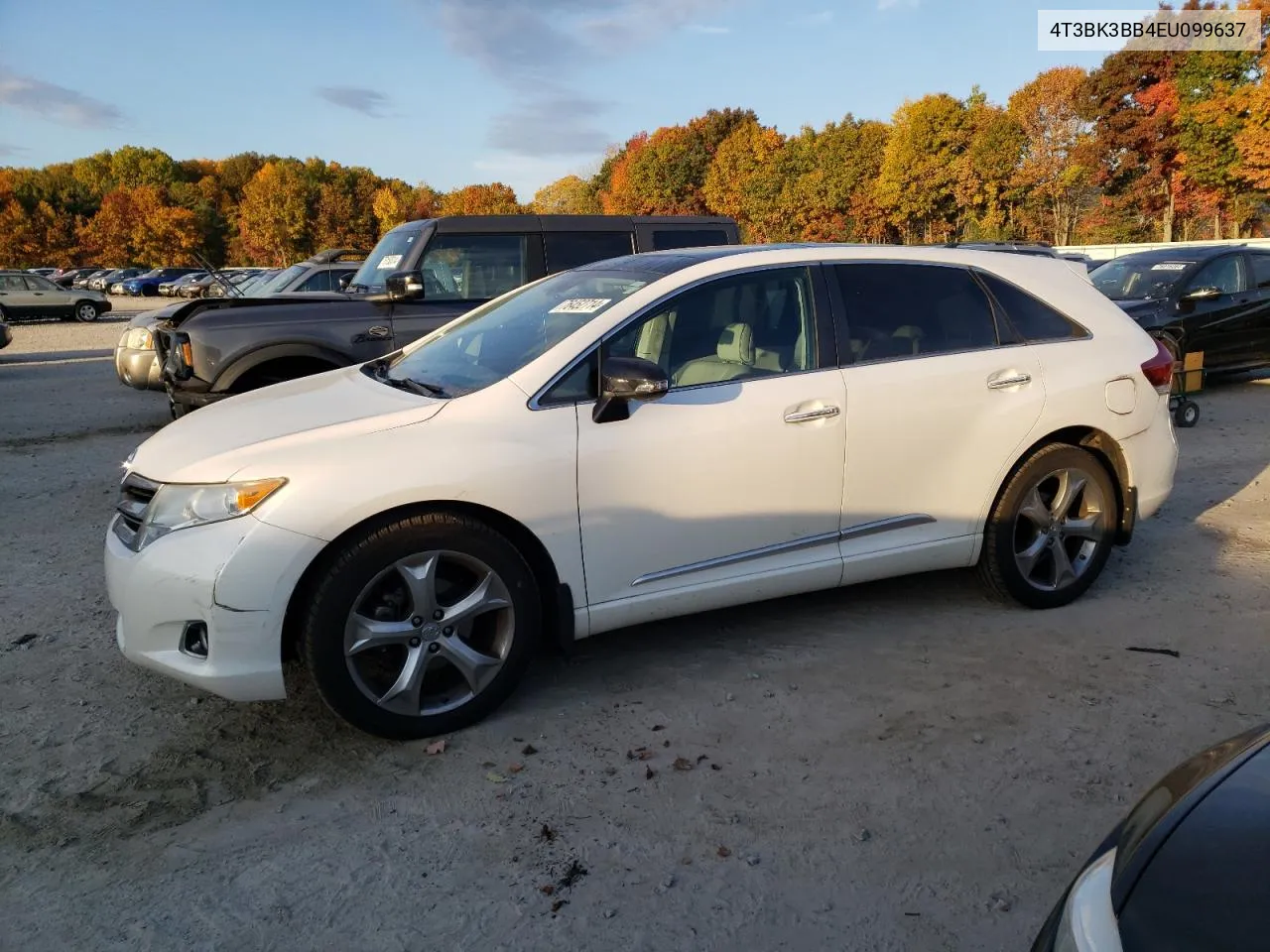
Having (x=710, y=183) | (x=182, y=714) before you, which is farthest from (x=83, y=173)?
(x=182, y=714)

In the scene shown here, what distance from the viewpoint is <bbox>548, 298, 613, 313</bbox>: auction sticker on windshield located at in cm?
380

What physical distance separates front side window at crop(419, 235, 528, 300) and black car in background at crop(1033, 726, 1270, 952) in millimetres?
6809

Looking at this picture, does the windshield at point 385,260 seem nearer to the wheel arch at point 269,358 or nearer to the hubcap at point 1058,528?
the wheel arch at point 269,358

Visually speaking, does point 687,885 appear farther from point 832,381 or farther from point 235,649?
point 832,381

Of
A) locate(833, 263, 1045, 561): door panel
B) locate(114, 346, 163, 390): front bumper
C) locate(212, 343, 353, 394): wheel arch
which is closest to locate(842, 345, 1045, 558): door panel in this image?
locate(833, 263, 1045, 561): door panel

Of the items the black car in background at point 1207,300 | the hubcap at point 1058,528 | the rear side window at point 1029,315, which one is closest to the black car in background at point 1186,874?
the hubcap at point 1058,528

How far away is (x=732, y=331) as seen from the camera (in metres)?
3.86

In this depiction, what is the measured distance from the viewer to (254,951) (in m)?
2.35

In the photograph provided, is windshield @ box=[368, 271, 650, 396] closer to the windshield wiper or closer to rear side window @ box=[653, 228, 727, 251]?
the windshield wiper

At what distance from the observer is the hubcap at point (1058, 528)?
4.34 metres

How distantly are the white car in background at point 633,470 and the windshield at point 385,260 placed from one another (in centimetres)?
364

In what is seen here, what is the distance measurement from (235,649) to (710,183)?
242 feet

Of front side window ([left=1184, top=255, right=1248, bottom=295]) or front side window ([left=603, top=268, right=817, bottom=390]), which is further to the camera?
front side window ([left=1184, top=255, right=1248, bottom=295])

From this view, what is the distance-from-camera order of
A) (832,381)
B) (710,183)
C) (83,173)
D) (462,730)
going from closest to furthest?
(462,730) < (832,381) < (710,183) < (83,173)
